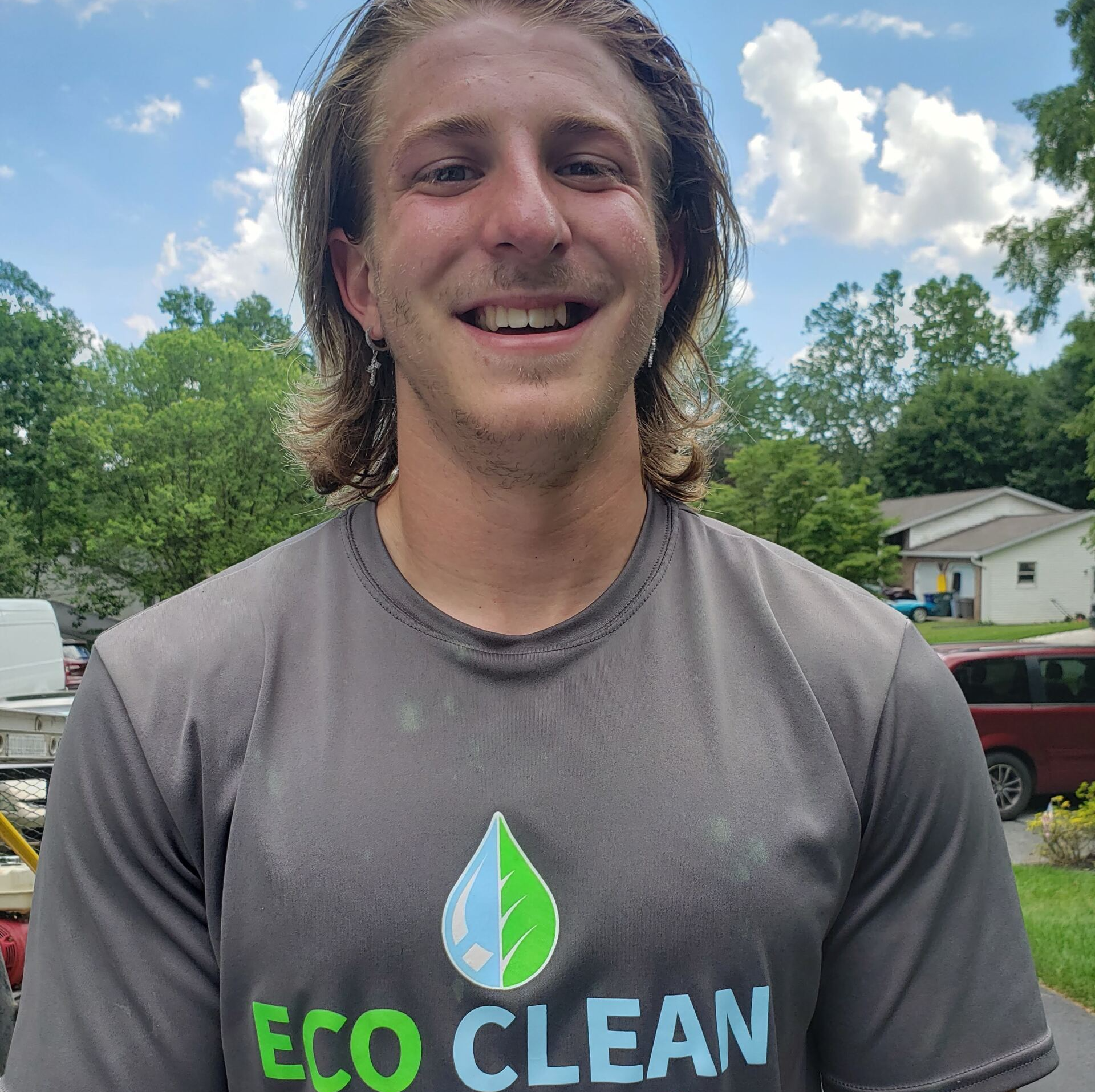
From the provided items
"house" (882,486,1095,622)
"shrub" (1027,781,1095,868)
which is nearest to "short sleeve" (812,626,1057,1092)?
"shrub" (1027,781,1095,868)

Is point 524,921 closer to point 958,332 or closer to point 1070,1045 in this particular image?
point 1070,1045

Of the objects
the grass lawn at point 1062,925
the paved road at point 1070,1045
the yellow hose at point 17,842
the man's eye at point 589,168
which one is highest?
the man's eye at point 589,168

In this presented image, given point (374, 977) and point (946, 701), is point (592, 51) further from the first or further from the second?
point (374, 977)

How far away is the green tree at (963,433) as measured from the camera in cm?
5572

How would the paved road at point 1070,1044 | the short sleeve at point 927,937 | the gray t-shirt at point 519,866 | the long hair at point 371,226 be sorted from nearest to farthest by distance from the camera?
the gray t-shirt at point 519,866
the short sleeve at point 927,937
the long hair at point 371,226
the paved road at point 1070,1044

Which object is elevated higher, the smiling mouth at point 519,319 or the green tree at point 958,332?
the green tree at point 958,332

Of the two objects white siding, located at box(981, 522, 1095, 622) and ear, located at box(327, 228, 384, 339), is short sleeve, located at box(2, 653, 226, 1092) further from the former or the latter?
white siding, located at box(981, 522, 1095, 622)

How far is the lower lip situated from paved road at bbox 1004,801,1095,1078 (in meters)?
2.96

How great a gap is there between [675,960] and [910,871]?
39cm

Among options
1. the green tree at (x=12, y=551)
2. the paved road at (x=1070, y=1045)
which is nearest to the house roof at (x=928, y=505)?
the green tree at (x=12, y=551)

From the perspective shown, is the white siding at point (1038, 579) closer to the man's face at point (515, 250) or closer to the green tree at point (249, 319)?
the green tree at point (249, 319)

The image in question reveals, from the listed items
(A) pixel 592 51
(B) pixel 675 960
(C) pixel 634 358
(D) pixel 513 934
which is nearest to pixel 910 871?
(B) pixel 675 960

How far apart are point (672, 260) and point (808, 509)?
24304 mm

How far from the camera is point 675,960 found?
1.36 metres
